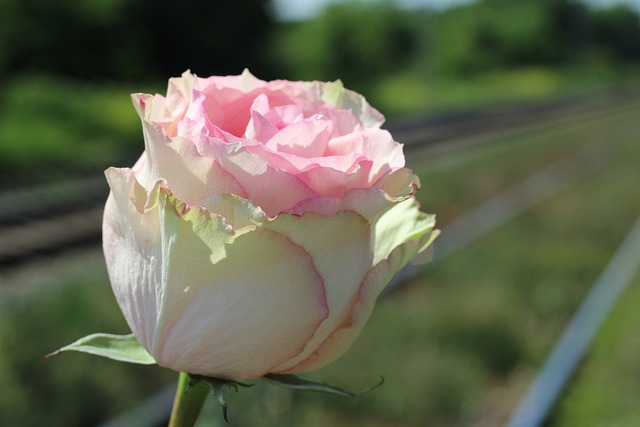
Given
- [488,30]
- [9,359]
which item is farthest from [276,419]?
[488,30]

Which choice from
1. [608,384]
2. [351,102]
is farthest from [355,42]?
[351,102]

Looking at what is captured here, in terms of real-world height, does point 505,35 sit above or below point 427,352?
below

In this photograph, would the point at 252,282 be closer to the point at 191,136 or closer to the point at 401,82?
the point at 191,136

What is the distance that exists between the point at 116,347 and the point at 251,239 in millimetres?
157

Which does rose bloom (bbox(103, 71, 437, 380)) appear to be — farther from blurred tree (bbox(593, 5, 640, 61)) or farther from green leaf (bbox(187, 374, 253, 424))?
blurred tree (bbox(593, 5, 640, 61))

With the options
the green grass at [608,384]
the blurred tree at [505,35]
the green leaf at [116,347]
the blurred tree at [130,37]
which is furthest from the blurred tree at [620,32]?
the green leaf at [116,347]

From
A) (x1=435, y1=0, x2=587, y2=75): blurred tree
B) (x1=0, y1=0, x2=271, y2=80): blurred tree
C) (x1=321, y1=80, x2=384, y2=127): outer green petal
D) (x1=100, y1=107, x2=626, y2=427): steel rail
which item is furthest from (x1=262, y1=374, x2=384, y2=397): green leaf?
(x1=435, y1=0, x2=587, y2=75): blurred tree

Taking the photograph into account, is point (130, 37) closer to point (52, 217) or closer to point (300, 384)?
point (52, 217)

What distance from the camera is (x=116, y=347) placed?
1.71 ft

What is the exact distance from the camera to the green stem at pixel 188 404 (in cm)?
46

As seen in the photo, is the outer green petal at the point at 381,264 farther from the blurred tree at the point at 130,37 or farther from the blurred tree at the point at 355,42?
the blurred tree at the point at 355,42

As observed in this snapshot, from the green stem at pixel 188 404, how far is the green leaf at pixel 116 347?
0.11 ft

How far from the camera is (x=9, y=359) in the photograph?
360cm

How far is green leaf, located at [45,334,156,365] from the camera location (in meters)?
0.50
